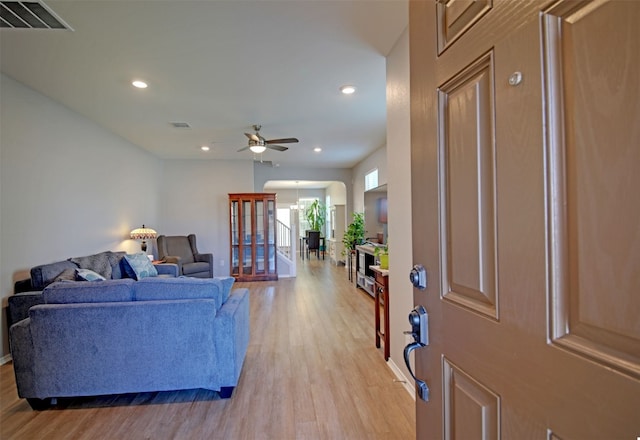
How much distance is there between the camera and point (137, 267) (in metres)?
4.23

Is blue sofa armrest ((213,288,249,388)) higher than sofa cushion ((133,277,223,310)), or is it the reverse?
sofa cushion ((133,277,223,310))

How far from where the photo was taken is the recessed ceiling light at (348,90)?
128 inches

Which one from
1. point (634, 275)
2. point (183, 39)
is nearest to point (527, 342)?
point (634, 275)

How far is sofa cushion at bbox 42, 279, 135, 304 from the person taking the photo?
218 cm

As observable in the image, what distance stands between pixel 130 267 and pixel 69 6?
3.11 meters

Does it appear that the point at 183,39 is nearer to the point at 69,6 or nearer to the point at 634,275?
the point at 69,6

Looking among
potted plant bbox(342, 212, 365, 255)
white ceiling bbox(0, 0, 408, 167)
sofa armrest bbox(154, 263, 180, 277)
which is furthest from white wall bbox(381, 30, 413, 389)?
sofa armrest bbox(154, 263, 180, 277)

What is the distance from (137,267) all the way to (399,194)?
3.69 meters

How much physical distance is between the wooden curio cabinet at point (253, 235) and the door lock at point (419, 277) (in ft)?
19.7

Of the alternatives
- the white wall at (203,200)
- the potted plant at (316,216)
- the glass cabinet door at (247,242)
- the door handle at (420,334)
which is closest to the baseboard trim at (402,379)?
the door handle at (420,334)

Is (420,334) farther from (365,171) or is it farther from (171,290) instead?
(365,171)

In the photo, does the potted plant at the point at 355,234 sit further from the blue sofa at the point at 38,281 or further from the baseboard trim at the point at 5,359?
the baseboard trim at the point at 5,359

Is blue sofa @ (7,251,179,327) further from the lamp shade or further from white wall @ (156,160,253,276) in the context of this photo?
white wall @ (156,160,253,276)

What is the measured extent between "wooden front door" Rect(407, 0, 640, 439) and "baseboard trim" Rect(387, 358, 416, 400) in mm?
1610
